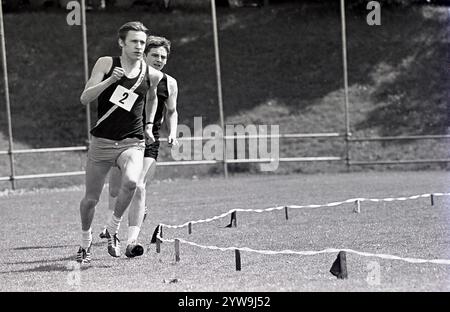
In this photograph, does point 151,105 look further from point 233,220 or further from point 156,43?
point 233,220

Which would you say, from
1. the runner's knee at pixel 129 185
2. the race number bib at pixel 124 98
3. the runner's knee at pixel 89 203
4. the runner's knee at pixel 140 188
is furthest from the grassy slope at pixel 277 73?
the race number bib at pixel 124 98

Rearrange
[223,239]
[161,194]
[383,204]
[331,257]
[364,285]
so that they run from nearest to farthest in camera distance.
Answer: [364,285] < [331,257] < [223,239] < [383,204] < [161,194]

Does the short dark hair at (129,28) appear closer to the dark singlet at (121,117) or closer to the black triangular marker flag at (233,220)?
the dark singlet at (121,117)

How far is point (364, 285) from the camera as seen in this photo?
7715mm

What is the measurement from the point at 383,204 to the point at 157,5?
20944mm

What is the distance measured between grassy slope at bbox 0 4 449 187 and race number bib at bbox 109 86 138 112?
16.4m

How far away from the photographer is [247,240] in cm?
1190

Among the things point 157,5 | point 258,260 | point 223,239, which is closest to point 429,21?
point 157,5

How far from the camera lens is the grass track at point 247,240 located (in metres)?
8.30

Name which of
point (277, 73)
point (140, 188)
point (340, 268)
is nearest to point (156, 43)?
point (140, 188)

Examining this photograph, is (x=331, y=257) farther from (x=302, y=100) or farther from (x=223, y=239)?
(x=302, y=100)
